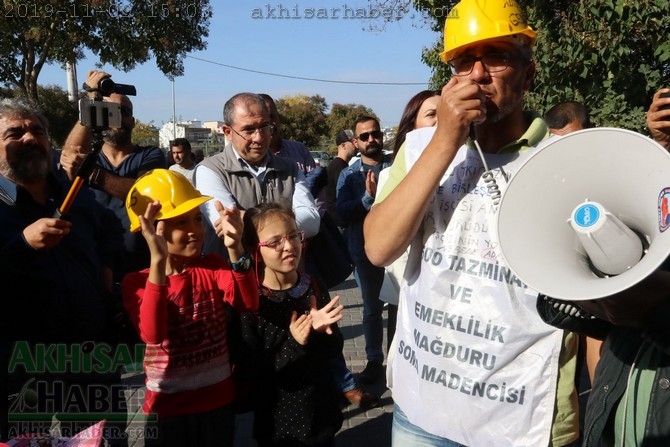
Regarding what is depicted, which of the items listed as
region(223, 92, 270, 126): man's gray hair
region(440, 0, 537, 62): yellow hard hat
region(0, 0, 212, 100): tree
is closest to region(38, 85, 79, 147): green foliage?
region(0, 0, 212, 100): tree

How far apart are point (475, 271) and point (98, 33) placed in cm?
1150

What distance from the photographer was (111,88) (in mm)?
2496

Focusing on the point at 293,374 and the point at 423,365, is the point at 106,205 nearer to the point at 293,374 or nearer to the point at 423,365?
the point at 293,374

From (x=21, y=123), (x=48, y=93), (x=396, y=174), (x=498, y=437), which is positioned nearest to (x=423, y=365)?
(x=498, y=437)

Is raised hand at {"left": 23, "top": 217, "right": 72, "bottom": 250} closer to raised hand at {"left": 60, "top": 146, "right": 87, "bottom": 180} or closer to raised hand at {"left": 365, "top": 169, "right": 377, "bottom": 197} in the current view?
raised hand at {"left": 60, "top": 146, "right": 87, "bottom": 180}

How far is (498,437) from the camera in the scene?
1567 mm

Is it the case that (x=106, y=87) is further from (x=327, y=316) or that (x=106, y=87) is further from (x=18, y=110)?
(x=327, y=316)

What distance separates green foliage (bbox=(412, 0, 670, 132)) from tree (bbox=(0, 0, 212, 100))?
758cm

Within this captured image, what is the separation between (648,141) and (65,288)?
232 centimetres

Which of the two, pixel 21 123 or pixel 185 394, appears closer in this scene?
pixel 185 394

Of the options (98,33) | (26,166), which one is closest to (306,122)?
(98,33)

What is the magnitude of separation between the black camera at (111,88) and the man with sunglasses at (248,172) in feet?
2.18

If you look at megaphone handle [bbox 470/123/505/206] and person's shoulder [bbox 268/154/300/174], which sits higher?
megaphone handle [bbox 470/123/505/206]

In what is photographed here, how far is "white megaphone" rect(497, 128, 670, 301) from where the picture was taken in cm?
120
